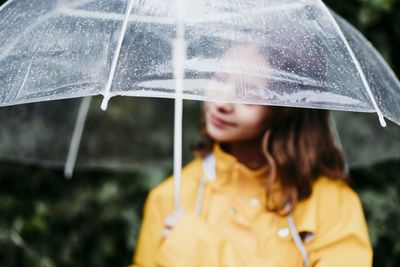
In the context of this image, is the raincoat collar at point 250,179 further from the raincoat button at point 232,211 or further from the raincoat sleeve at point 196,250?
the raincoat sleeve at point 196,250

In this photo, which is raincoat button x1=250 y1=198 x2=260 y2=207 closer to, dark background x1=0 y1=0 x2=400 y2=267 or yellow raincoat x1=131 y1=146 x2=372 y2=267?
yellow raincoat x1=131 y1=146 x2=372 y2=267

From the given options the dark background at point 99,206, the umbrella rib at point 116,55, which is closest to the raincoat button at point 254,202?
the umbrella rib at point 116,55

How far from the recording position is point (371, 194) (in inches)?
114

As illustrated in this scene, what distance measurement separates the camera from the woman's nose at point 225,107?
1918 mm

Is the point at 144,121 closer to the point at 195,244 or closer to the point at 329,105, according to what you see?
the point at 195,244

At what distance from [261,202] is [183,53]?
2.83ft

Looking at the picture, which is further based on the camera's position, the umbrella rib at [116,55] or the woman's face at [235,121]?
the woman's face at [235,121]

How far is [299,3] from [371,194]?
1764 mm

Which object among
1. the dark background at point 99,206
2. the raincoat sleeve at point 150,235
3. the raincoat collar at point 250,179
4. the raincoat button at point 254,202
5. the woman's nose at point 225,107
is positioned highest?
the woman's nose at point 225,107

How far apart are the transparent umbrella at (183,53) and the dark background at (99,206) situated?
4.54 ft

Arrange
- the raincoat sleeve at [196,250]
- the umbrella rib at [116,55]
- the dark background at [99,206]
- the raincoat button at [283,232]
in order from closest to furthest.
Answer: the umbrella rib at [116,55] → the raincoat sleeve at [196,250] → the raincoat button at [283,232] → the dark background at [99,206]

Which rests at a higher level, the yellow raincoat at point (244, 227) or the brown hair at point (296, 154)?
the brown hair at point (296, 154)

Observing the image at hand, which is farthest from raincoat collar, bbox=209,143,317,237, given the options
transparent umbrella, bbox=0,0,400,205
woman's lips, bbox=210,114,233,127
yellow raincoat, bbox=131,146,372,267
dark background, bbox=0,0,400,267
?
dark background, bbox=0,0,400,267

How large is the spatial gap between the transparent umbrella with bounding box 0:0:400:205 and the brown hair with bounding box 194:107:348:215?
0.54 m
